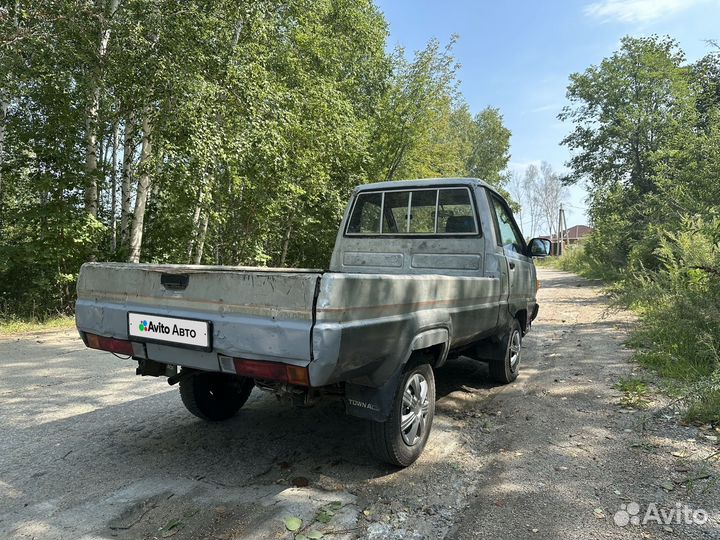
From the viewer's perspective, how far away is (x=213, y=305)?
2535 millimetres

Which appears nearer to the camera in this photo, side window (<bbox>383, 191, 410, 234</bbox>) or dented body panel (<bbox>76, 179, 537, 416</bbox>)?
dented body panel (<bbox>76, 179, 537, 416</bbox>)

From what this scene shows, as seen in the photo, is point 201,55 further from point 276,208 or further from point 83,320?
point 83,320

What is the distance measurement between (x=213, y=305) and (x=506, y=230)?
3.57 meters

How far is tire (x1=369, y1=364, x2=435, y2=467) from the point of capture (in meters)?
2.78

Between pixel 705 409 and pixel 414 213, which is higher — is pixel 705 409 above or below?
below

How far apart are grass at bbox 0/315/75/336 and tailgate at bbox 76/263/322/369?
6696mm

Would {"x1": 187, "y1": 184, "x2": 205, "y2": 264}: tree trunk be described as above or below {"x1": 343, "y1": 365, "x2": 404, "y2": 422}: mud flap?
above

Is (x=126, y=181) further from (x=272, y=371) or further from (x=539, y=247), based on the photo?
(x=272, y=371)

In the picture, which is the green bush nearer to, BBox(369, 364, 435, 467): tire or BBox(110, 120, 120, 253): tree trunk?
BBox(369, 364, 435, 467): tire

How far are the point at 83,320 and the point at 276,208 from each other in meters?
A: 9.87

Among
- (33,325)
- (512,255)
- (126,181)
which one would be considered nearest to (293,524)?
(512,255)

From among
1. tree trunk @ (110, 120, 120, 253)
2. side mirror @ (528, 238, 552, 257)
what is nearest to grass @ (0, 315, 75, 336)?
tree trunk @ (110, 120, 120, 253)

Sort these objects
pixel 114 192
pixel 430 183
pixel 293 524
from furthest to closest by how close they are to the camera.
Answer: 1. pixel 114 192
2. pixel 430 183
3. pixel 293 524

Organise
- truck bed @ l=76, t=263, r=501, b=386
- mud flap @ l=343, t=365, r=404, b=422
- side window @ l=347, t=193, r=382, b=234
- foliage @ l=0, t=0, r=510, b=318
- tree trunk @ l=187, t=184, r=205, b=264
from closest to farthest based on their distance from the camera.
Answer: truck bed @ l=76, t=263, r=501, b=386, mud flap @ l=343, t=365, r=404, b=422, side window @ l=347, t=193, r=382, b=234, foliage @ l=0, t=0, r=510, b=318, tree trunk @ l=187, t=184, r=205, b=264
